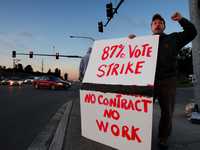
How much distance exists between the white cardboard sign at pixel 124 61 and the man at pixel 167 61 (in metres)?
0.54

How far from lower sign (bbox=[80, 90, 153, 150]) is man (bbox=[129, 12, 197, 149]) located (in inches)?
36.0

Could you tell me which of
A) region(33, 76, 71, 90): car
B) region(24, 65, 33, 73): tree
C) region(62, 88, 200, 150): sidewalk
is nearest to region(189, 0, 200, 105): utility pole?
region(62, 88, 200, 150): sidewalk

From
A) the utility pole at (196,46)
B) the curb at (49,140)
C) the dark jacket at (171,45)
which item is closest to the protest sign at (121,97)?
the dark jacket at (171,45)

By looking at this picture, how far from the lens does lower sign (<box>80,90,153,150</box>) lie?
10.1 feet

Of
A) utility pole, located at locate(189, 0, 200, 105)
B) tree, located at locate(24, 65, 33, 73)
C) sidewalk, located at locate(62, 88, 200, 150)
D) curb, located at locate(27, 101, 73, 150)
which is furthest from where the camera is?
tree, located at locate(24, 65, 33, 73)

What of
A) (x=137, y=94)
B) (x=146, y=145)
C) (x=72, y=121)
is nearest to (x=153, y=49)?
(x=137, y=94)

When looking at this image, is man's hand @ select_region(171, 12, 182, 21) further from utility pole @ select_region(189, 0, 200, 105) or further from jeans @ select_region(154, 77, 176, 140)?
utility pole @ select_region(189, 0, 200, 105)

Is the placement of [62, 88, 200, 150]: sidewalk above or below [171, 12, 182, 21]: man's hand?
below

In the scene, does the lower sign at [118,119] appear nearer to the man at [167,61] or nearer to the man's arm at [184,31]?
the man at [167,61]

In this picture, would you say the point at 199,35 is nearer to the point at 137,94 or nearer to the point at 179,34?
the point at 179,34

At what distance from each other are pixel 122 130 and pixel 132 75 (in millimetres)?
626

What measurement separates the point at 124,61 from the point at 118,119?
693mm

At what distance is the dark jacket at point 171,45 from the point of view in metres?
3.89

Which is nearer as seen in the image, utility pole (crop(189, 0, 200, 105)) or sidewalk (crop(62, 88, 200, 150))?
sidewalk (crop(62, 88, 200, 150))
